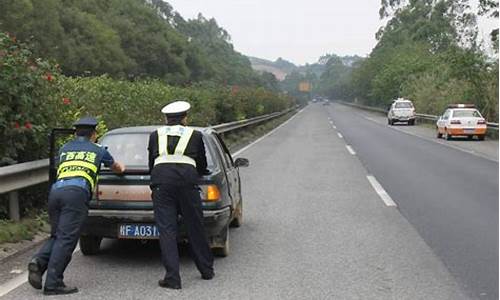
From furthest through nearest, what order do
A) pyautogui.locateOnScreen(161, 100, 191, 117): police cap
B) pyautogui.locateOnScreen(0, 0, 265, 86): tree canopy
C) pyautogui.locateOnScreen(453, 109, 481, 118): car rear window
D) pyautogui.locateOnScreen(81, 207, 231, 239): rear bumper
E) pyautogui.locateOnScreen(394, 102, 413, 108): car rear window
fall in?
pyautogui.locateOnScreen(0, 0, 265, 86): tree canopy → pyautogui.locateOnScreen(394, 102, 413, 108): car rear window → pyautogui.locateOnScreen(453, 109, 481, 118): car rear window → pyautogui.locateOnScreen(81, 207, 231, 239): rear bumper → pyautogui.locateOnScreen(161, 100, 191, 117): police cap

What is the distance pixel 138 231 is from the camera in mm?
6074

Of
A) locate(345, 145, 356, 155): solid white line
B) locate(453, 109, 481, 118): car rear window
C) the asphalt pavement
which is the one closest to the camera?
the asphalt pavement

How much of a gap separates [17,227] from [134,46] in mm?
75292

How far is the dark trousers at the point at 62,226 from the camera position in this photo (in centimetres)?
532

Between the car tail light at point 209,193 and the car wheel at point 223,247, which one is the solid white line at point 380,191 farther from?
the car tail light at point 209,193

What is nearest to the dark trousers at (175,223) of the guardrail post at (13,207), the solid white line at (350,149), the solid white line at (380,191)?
the guardrail post at (13,207)

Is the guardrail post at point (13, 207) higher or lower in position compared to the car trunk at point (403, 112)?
higher

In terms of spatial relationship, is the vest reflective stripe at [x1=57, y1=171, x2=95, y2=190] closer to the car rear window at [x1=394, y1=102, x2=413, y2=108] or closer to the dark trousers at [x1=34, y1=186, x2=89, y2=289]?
the dark trousers at [x1=34, y1=186, x2=89, y2=289]

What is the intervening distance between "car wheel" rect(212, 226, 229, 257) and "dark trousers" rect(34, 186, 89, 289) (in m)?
1.48

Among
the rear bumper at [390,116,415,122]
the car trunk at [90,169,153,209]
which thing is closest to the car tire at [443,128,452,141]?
the rear bumper at [390,116,415,122]

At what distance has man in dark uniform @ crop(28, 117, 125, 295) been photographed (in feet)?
17.4

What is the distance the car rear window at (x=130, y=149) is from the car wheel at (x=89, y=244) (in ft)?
2.83

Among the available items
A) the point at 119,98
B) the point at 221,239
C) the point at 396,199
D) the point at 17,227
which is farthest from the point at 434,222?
the point at 119,98

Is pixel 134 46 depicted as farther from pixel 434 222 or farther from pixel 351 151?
pixel 434 222
